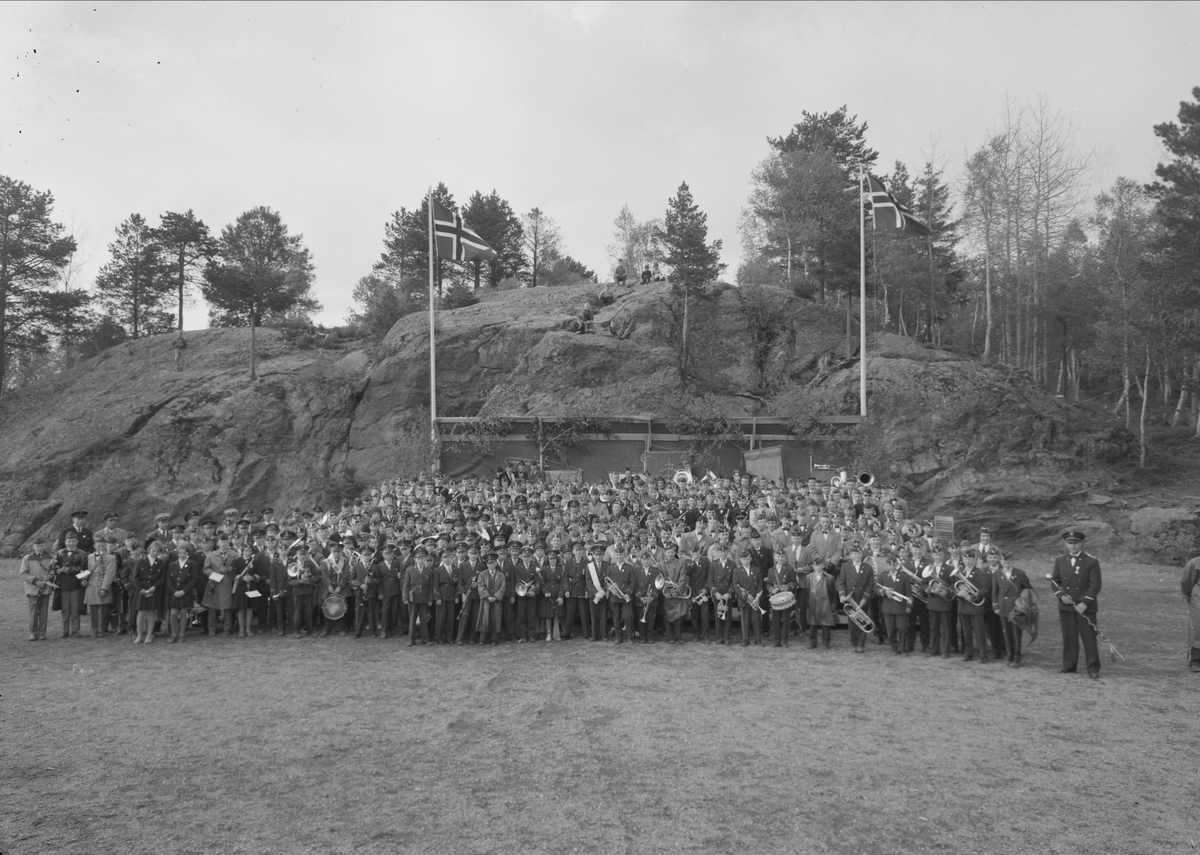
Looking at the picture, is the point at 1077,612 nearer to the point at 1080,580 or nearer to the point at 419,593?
the point at 1080,580

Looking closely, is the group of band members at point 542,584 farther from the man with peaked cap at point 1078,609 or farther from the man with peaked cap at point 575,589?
the man with peaked cap at point 1078,609

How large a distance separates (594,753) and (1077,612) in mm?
7717

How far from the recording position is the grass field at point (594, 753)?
637 cm

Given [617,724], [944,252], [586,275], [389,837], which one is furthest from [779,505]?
[586,275]

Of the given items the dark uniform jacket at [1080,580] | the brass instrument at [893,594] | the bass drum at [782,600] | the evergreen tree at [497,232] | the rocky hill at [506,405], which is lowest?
the bass drum at [782,600]

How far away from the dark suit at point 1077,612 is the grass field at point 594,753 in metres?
0.40

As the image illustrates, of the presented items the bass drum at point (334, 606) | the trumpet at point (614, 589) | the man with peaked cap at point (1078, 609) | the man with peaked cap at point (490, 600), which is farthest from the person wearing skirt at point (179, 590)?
the man with peaked cap at point (1078, 609)

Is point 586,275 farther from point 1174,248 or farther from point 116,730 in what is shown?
point 116,730

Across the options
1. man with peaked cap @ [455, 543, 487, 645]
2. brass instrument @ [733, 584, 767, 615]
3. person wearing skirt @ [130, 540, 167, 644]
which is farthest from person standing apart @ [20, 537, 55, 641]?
brass instrument @ [733, 584, 767, 615]

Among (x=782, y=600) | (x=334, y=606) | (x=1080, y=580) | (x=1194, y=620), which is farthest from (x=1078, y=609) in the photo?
(x=334, y=606)

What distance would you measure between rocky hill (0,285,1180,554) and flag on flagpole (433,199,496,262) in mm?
5479

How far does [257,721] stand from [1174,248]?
3359cm

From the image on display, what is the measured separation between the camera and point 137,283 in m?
45.7

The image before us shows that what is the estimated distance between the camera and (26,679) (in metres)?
11.4
